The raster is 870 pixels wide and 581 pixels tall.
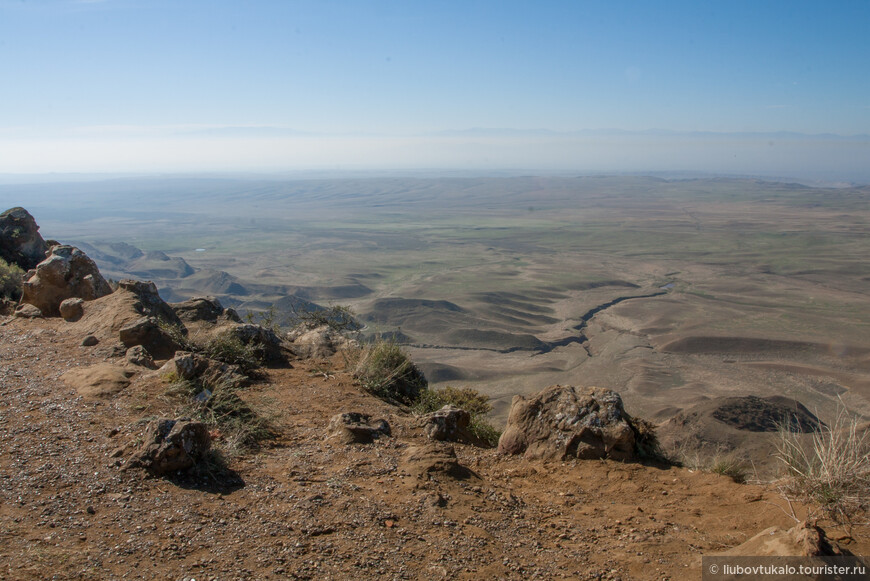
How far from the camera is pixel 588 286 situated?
63.5 m

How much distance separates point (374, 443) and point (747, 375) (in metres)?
36.2

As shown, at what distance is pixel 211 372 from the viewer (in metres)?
6.21

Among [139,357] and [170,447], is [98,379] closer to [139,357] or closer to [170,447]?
[139,357]

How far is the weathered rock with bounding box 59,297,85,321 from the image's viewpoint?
8.99 metres

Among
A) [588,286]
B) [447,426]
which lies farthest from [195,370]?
[588,286]

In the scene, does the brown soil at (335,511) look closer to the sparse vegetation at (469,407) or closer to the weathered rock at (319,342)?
Result: the sparse vegetation at (469,407)

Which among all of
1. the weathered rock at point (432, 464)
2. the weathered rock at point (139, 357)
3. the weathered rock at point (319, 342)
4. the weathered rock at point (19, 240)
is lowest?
the weathered rock at point (319, 342)

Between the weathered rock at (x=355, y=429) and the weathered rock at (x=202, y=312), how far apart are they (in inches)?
212

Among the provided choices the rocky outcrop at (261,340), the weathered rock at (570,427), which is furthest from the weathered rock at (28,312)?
the weathered rock at (570,427)

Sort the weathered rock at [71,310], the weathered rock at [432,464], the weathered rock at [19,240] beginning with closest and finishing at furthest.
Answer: the weathered rock at [432,464] < the weathered rock at [71,310] < the weathered rock at [19,240]

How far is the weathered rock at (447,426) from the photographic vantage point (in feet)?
19.3

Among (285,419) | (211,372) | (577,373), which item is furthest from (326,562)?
(577,373)

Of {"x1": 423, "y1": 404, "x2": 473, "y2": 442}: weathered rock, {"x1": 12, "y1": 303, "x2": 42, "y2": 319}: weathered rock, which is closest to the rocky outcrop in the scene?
{"x1": 423, "y1": 404, "x2": 473, "y2": 442}: weathered rock

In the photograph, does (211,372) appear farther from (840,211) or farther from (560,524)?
(840,211)
